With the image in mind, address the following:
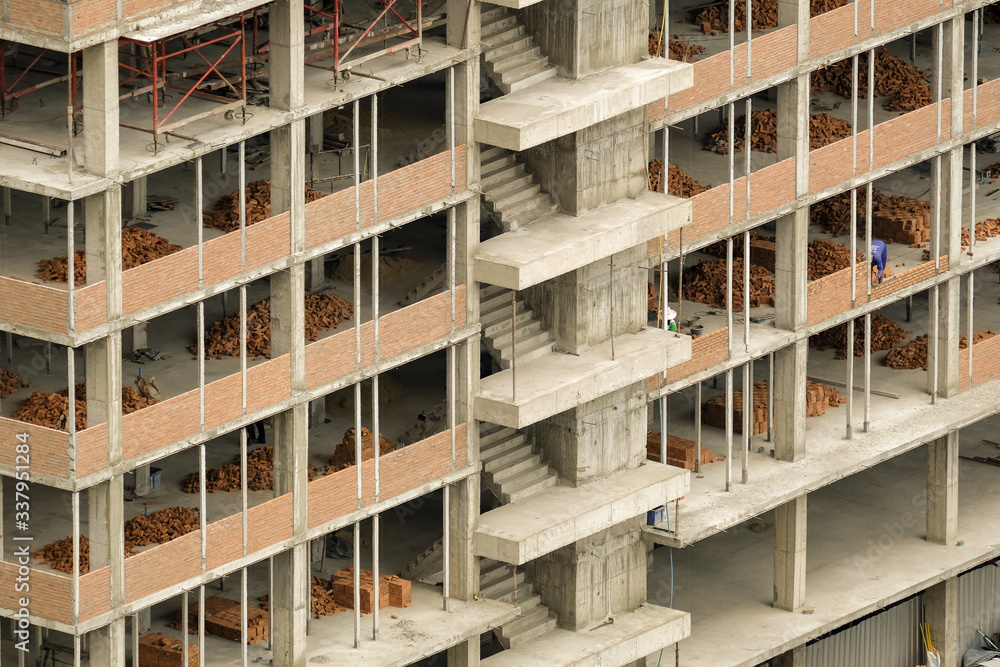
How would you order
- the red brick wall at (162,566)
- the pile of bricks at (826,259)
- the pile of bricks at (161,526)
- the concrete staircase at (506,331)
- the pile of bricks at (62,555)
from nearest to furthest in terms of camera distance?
the red brick wall at (162,566) → the pile of bricks at (62,555) → the pile of bricks at (161,526) → the concrete staircase at (506,331) → the pile of bricks at (826,259)

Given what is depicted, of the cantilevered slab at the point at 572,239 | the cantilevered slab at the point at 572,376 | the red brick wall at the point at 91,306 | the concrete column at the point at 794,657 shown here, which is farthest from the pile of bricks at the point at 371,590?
the concrete column at the point at 794,657

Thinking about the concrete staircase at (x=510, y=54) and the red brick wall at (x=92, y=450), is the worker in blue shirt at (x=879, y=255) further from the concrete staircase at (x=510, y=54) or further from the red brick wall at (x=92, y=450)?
the red brick wall at (x=92, y=450)

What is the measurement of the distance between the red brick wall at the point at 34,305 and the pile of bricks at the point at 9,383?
18.7 ft

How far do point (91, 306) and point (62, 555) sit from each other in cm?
784

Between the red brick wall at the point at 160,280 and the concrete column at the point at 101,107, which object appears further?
the red brick wall at the point at 160,280

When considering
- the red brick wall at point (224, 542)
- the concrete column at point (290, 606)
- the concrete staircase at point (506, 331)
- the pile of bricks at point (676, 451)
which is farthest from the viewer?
the pile of bricks at point (676, 451)

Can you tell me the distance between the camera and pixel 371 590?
79.2 meters

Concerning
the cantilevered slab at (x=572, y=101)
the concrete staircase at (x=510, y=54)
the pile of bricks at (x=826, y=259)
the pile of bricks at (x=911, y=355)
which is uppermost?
the concrete staircase at (x=510, y=54)

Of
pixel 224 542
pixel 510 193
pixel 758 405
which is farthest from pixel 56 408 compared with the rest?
pixel 758 405

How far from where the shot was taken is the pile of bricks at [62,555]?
71.9m

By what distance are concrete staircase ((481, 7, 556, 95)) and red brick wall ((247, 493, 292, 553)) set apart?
42.9 feet

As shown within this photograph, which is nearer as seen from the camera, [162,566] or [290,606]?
[162,566]

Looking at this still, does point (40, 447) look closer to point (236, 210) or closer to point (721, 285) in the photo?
point (236, 210)

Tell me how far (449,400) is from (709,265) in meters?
15.0
